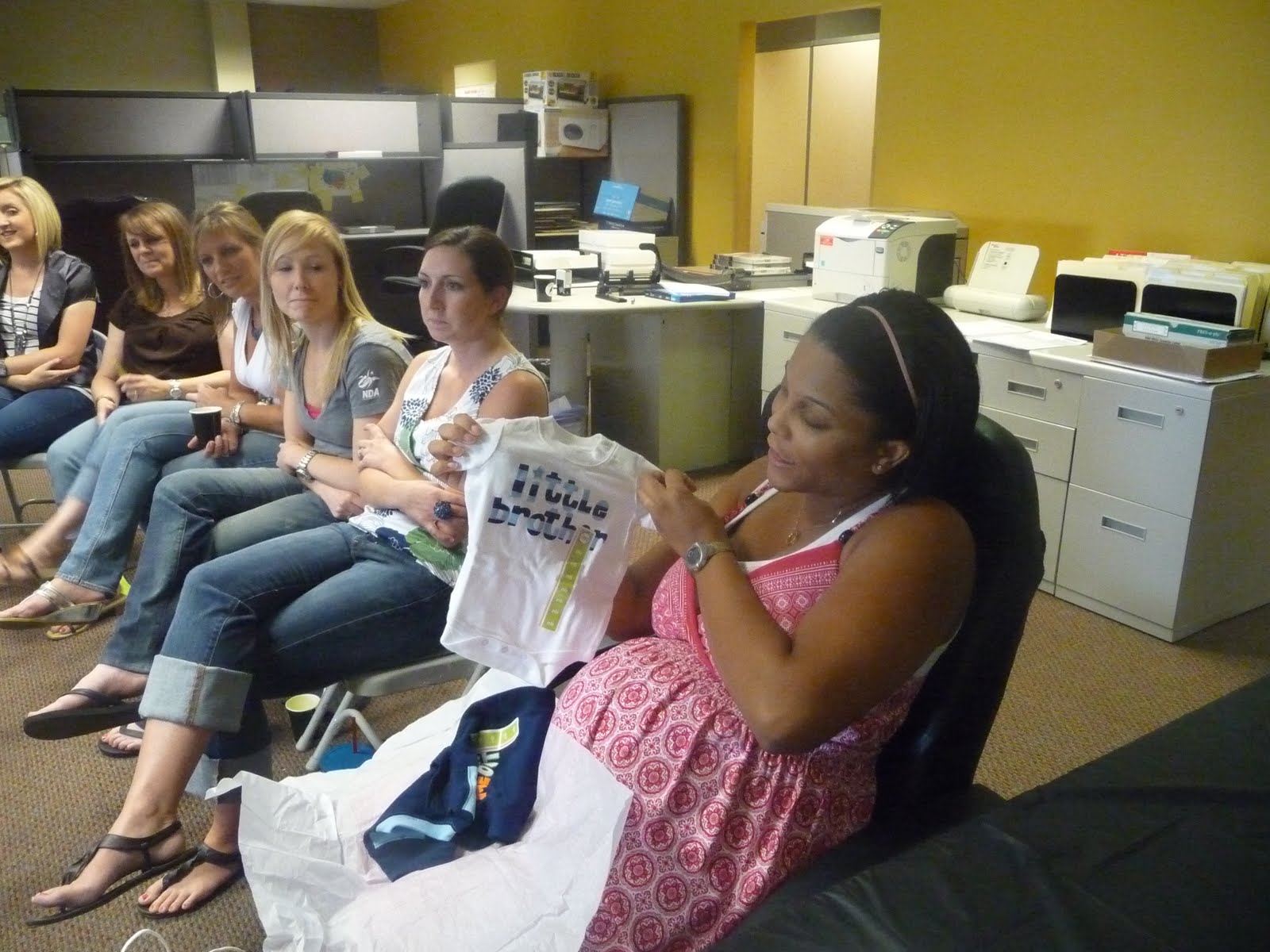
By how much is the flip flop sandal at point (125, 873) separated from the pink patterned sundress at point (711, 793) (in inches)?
37.2

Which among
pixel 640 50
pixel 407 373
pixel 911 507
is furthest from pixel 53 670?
pixel 640 50

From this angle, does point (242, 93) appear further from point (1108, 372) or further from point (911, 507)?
point (911, 507)

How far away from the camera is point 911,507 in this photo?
103 centimetres

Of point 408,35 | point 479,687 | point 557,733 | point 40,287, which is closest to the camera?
point 557,733

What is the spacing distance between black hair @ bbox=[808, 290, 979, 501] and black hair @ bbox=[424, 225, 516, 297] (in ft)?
2.88

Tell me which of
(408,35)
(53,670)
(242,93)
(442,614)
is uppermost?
(408,35)

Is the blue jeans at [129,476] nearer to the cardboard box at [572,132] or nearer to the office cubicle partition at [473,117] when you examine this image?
the office cubicle partition at [473,117]

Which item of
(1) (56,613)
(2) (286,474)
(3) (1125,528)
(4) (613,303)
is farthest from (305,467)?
(3) (1125,528)

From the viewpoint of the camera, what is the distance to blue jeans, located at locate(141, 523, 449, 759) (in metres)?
1.57

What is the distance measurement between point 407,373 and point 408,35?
307 inches

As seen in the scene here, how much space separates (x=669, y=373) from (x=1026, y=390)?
1.42 m

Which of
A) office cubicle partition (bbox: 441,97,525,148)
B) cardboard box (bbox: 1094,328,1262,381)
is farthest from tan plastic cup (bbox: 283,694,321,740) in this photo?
office cubicle partition (bbox: 441,97,525,148)

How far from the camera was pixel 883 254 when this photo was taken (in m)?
3.55

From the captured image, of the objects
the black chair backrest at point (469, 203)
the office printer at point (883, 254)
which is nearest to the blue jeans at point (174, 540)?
the office printer at point (883, 254)
